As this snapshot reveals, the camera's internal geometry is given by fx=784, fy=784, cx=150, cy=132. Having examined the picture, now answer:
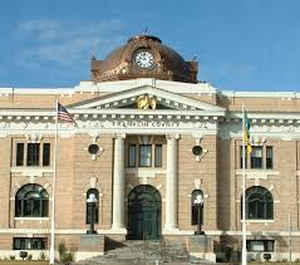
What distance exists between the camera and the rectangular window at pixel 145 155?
58.1m

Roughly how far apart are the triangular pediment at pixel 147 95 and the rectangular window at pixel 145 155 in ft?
10.0

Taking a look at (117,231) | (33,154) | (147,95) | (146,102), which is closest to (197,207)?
(117,231)

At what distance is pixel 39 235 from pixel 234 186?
14.8m

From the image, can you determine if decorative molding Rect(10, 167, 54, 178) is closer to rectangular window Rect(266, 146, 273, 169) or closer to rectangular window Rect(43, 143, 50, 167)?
rectangular window Rect(43, 143, 50, 167)

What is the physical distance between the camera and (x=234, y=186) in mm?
58469

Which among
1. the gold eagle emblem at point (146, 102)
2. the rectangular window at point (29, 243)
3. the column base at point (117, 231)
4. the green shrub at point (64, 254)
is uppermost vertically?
the gold eagle emblem at point (146, 102)

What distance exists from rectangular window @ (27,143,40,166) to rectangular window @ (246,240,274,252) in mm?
Result: 16804

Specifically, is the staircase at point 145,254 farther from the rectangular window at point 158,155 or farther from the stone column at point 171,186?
the rectangular window at point 158,155

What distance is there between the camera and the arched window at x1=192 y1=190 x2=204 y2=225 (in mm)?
55406

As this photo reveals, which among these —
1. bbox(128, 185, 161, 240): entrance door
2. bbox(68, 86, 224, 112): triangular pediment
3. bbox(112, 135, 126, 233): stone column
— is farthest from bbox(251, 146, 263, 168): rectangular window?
bbox(112, 135, 126, 233): stone column

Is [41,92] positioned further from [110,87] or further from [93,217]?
[93,217]

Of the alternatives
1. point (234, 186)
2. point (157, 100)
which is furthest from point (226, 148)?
point (157, 100)

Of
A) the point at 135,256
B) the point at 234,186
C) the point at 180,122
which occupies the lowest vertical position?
the point at 135,256

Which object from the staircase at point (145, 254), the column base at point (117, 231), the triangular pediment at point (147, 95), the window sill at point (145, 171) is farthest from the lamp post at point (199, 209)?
the triangular pediment at point (147, 95)
